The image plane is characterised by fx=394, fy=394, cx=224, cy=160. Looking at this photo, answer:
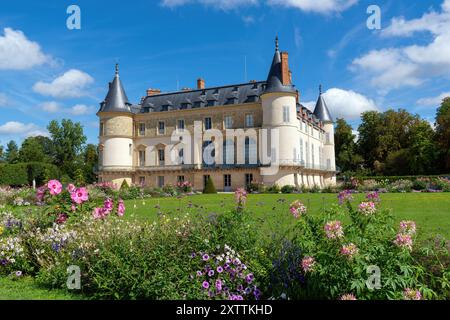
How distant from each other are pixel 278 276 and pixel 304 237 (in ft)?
2.37

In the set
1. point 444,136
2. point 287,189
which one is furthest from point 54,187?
point 444,136

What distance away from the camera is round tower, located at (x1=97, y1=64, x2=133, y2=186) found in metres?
37.2

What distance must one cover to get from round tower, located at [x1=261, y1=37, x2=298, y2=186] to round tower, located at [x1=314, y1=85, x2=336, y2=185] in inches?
579

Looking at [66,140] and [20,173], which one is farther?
[66,140]

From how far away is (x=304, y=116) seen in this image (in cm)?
3734

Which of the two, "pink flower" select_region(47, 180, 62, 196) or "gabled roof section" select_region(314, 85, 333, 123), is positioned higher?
"gabled roof section" select_region(314, 85, 333, 123)

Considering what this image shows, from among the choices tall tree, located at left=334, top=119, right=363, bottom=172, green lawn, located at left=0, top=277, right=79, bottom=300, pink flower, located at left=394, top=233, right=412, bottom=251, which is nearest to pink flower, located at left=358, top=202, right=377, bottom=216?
pink flower, located at left=394, top=233, right=412, bottom=251

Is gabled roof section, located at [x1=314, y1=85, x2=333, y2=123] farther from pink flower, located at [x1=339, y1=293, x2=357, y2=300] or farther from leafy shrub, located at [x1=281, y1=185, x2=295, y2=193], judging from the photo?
pink flower, located at [x1=339, y1=293, x2=357, y2=300]

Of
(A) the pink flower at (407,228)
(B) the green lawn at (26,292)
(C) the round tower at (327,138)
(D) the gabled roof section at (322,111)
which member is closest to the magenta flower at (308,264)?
(A) the pink flower at (407,228)

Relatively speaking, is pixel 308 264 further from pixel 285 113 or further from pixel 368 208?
pixel 285 113

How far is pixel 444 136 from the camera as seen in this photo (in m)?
37.9

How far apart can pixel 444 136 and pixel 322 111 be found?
44.1ft
